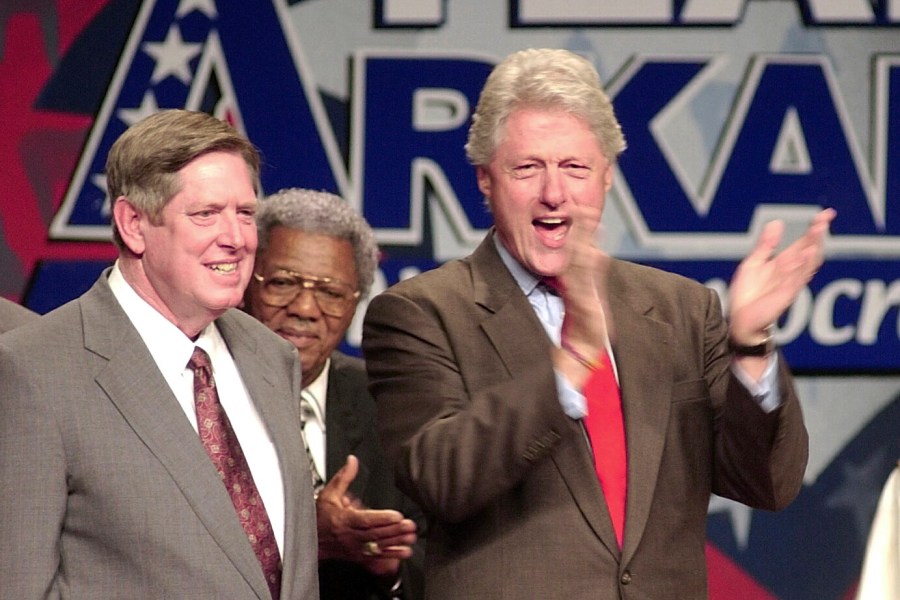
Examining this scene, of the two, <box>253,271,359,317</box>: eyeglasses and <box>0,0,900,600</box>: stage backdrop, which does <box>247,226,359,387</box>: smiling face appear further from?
<box>0,0,900,600</box>: stage backdrop

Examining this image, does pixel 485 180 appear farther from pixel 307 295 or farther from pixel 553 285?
pixel 307 295

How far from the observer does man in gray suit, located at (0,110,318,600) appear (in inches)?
83.2

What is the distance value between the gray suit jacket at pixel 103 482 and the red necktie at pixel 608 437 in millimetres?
529

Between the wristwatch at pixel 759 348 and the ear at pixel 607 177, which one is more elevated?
the ear at pixel 607 177

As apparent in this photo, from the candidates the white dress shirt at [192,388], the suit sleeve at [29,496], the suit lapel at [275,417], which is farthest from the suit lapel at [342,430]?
the suit sleeve at [29,496]

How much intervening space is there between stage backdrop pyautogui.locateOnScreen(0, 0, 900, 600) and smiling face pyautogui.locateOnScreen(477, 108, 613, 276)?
6.36 ft

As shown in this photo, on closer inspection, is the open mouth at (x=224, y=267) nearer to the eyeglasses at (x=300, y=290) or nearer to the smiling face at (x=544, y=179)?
the smiling face at (x=544, y=179)

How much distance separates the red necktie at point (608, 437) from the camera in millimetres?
2330

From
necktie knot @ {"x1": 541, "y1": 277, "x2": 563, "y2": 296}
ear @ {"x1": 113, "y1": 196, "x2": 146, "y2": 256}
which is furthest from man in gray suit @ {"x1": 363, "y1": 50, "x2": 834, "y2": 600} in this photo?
ear @ {"x1": 113, "y1": 196, "x2": 146, "y2": 256}

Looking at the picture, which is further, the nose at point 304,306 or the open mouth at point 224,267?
the nose at point 304,306

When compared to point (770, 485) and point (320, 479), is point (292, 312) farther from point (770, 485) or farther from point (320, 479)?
point (770, 485)

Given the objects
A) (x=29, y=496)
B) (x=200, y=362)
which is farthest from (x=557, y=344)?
(x=29, y=496)

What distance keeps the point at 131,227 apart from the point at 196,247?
12 centimetres

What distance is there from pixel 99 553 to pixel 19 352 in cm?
32
